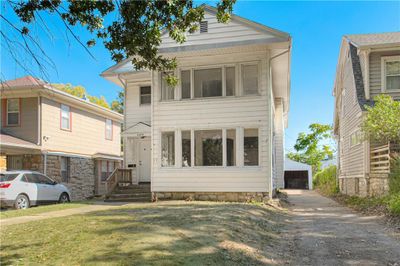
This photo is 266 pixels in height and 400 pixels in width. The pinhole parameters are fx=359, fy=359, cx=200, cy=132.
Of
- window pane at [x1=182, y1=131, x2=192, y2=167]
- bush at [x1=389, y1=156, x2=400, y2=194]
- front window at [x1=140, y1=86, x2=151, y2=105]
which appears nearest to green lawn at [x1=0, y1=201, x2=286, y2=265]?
bush at [x1=389, y1=156, x2=400, y2=194]

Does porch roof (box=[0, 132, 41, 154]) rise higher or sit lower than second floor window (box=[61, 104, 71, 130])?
lower

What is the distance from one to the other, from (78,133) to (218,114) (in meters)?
11.4

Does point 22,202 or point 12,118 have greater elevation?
point 12,118

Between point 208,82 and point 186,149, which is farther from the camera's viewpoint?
point 208,82

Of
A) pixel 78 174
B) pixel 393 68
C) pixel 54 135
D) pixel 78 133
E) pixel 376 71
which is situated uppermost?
pixel 393 68

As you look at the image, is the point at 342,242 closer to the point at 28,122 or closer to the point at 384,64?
the point at 384,64

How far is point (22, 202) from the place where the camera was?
46.1 feet

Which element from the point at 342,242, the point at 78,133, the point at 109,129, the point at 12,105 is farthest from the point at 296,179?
the point at 342,242

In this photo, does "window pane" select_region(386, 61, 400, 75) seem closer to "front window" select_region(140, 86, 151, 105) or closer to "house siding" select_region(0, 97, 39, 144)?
"front window" select_region(140, 86, 151, 105)

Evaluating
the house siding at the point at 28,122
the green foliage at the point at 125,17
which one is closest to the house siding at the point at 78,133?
the house siding at the point at 28,122

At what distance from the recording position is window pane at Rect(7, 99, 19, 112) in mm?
19062

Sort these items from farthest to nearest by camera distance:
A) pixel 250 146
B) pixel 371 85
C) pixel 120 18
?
1. pixel 371 85
2. pixel 250 146
3. pixel 120 18

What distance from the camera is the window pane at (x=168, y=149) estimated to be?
48.1 ft

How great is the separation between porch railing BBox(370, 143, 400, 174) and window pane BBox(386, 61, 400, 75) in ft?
11.0
